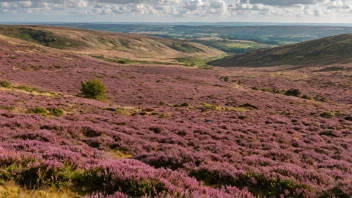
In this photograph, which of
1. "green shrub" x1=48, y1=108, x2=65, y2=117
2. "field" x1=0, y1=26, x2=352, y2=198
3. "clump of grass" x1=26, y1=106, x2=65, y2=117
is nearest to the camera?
"field" x1=0, y1=26, x2=352, y2=198

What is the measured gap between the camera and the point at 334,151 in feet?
52.1

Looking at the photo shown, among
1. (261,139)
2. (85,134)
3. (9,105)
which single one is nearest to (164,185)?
(85,134)

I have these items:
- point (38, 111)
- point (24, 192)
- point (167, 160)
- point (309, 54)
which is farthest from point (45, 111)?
point (309, 54)

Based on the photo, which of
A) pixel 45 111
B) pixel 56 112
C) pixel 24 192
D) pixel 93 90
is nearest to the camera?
pixel 24 192

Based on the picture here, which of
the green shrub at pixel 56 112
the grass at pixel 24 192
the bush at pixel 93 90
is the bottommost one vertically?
the bush at pixel 93 90

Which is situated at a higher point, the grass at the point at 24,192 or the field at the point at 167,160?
the grass at the point at 24,192

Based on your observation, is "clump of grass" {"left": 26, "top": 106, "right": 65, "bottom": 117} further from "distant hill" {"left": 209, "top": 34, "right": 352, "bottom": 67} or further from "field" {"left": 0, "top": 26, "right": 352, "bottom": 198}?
"distant hill" {"left": 209, "top": 34, "right": 352, "bottom": 67}

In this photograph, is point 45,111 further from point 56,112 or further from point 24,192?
point 24,192

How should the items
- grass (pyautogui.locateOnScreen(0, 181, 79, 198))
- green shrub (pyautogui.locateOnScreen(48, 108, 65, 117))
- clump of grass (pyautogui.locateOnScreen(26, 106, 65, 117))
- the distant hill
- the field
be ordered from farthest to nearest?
the distant hill < green shrub (pyautogui.locateOnScreen(48, 108, 65, 117)) < clump of grass (pyautogui.locateOnScreen(26, 106, 65, 117)) < the field < grass (pyautogui.locateOnScreen(0, 181, 79, 198))

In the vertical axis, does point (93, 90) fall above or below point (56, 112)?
below

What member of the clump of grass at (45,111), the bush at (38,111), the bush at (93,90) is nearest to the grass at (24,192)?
the clump of grass at (45,111)

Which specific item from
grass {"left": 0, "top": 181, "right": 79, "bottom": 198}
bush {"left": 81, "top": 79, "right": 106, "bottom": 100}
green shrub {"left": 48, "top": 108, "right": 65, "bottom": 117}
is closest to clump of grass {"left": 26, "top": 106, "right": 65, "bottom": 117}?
green shrub {"left": 48, "top": 108, "right": 65, "bottom": 117}

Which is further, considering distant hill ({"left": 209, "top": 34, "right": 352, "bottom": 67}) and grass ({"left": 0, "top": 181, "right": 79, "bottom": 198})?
distant hill ({"left": 209, "top": 34, "right": 352, "bottom": 67})

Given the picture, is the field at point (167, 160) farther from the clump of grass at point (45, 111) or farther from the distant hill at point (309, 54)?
the distant hill at point (309, 54)
